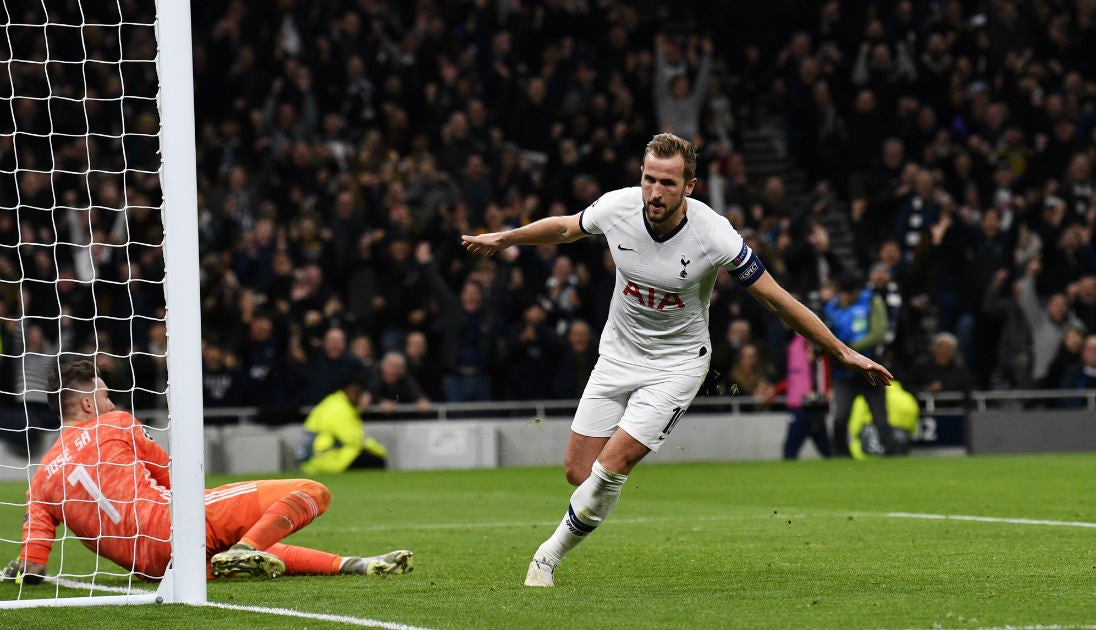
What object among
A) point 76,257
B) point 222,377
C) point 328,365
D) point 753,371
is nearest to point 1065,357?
point 753,371

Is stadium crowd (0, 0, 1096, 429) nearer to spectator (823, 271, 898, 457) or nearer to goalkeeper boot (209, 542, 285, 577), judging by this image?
spectator (823, 271, 898, 457)

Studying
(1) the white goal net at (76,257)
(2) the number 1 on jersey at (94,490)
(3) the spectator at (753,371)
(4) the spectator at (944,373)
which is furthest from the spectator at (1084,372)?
(2) the number 1 on jersey at (94,490)

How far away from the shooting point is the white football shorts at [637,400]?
7523mm

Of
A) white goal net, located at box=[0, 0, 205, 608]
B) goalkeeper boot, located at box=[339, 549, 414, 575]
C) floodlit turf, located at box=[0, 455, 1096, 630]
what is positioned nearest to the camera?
floodlit turf, located at box=[0, 455, 1096, 630]

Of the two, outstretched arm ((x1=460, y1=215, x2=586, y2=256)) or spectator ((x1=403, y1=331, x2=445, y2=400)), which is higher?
outstretched arm ((x1=460, y1=215, x2=586, y2=256))

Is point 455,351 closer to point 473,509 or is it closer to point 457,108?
point 457,108

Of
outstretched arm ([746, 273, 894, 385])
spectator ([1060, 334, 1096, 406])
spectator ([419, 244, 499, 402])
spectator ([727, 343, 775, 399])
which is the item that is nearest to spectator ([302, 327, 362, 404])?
spectator ([419, 244, 499, 402])

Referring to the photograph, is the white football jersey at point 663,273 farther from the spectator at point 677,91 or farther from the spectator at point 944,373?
the spectator at point 677,91

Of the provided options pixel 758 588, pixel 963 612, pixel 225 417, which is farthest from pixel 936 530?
pixel 225 417

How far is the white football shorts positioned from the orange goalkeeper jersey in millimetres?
2016

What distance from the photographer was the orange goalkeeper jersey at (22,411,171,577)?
751 cm

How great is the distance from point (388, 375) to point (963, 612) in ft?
39.8

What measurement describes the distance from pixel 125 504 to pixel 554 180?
1346 cm

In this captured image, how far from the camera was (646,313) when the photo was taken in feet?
25.2
